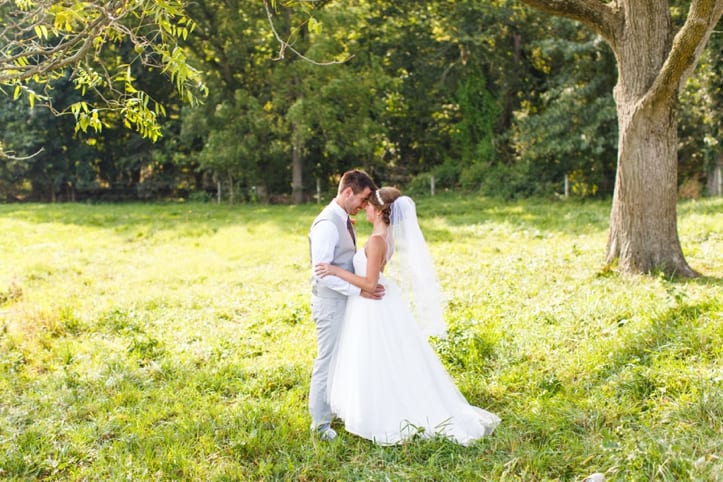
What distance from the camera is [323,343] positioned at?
5.10 meters

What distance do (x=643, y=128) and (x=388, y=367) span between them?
581 cm

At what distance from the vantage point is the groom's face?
4828mm

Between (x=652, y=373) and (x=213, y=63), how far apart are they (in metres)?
26.1

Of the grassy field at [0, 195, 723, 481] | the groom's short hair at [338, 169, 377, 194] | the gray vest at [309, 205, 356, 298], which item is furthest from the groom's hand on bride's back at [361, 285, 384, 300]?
the grassy field at [0, 195, 723, 481]

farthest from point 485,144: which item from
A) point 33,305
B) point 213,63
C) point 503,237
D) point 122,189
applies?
point 33,305

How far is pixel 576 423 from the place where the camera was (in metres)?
5.03

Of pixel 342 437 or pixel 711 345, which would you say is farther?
pixel 711 345

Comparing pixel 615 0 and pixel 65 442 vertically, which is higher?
pixel 615 0

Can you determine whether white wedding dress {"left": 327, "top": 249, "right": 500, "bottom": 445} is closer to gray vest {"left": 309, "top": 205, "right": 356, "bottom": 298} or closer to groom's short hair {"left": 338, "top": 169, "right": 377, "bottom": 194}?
gray vest {"left": 309, "top": 205, "right": 356, "bottom": 298}

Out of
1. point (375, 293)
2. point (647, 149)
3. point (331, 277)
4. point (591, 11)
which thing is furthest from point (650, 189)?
point (331, 277)

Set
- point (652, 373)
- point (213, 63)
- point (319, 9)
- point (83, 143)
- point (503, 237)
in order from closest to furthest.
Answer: point (652, 373) → point (503, 237) → point (319, 9) → point (213, 63) → point (83, 143)

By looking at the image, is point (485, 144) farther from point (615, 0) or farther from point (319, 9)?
point (615, 0)

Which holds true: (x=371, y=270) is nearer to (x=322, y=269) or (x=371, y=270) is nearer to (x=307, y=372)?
(x=322, y=269)

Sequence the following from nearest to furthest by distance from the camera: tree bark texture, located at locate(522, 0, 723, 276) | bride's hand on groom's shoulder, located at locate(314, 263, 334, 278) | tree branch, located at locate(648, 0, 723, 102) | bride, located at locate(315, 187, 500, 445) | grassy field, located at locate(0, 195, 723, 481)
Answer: grassy field, located at locate(0, 195, 723, 481) < bride's hand on groom's shoulder, located at locate(314, 263, 334, 278) < bride, located at locate(315, 187, 500, 445) < tree branch, located at locate(648, 0, 723, 102) < tree bark texture, located at locate(522, 0, 723, 276)
